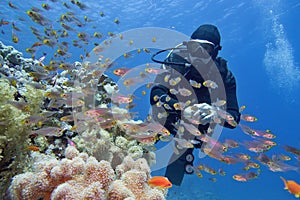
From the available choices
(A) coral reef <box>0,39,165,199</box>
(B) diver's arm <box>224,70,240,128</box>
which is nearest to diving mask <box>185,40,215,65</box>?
(B) diver's arm <box>224,70,240,128</box>

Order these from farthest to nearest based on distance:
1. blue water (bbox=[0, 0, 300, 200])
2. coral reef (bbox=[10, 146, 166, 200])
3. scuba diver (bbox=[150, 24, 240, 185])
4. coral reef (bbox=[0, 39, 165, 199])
A: blue water (bbox=[0, 0, 300, 200]), scuba diver (bbox=[150, 24, 240, 185]), coral reef (bbox=[0, 39, 165, 199]), coral reef (bbox=[10, 146, 166, 200])

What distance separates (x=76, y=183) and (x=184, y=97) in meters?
3.30

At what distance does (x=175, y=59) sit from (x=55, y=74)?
9.30ft

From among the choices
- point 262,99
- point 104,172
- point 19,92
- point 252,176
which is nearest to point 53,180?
point 104,172

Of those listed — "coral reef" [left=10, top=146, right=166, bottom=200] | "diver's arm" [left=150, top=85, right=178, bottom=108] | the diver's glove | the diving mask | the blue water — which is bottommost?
"coral reef" [left=10, top=146, right=166, bottom=200]

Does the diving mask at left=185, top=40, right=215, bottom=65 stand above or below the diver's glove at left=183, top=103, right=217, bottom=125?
above

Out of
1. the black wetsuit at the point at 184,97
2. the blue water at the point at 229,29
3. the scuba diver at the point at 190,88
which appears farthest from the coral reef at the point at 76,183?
the blue water at the point at 229,29

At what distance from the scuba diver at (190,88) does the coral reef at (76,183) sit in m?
2.43

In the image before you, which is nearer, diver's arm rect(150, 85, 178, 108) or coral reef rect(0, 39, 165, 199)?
coral reef rect(0, 39, 165, 199)

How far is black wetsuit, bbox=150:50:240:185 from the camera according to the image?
4.98m

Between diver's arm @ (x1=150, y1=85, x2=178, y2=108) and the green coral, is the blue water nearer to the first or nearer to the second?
diver's arm @ (x1=150, y1=85, x2=178, y2=108)

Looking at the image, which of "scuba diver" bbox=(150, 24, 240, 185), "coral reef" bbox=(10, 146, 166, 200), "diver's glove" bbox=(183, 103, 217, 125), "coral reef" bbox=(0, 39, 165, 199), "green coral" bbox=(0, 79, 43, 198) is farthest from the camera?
"scuba diver" bbox=(150, 24, 240, 185)

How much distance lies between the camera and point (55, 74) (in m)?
5.84

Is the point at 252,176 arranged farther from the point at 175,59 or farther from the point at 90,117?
the point at 90,117
